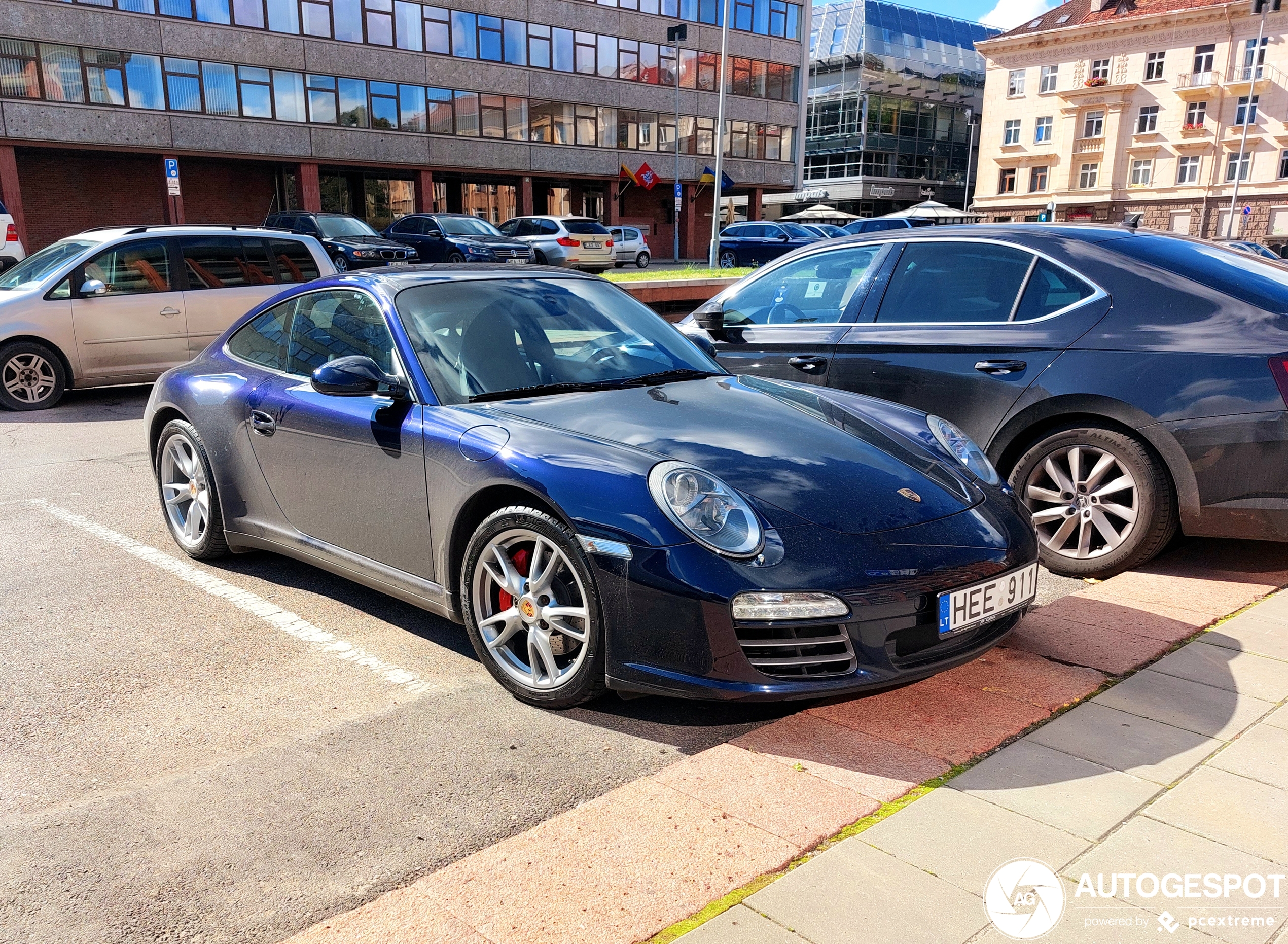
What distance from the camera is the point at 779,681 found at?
2979 mm

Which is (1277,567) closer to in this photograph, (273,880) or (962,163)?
(273,880)

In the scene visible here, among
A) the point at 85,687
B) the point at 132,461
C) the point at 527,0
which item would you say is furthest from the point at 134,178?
the point at 85,687

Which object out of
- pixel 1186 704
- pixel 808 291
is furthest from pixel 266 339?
pixel 1186 704

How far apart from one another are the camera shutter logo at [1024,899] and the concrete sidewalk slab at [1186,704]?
1.07 metres

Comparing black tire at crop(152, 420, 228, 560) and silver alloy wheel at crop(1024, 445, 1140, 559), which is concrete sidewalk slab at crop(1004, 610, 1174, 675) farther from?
black tire at crop(152, 420, 228, 560)

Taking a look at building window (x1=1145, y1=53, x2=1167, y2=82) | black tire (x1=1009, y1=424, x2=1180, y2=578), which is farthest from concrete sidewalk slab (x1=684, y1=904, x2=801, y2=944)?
building window (x1=1145, y1=53, x2=1167, y2=82)

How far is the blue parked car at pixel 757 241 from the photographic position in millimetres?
30734

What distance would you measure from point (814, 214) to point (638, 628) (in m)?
44.6

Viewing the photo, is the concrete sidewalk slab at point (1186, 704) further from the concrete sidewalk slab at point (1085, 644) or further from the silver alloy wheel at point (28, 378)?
the silver alloy wheel at point (28, 378)

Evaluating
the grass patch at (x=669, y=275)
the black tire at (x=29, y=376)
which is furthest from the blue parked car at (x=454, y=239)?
the black tire at (x=29, y=376)

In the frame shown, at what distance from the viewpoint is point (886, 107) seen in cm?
7550

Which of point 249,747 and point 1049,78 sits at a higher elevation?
point 1049,78

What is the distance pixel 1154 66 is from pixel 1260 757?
7284 cm

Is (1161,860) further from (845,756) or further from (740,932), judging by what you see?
(740,932)
